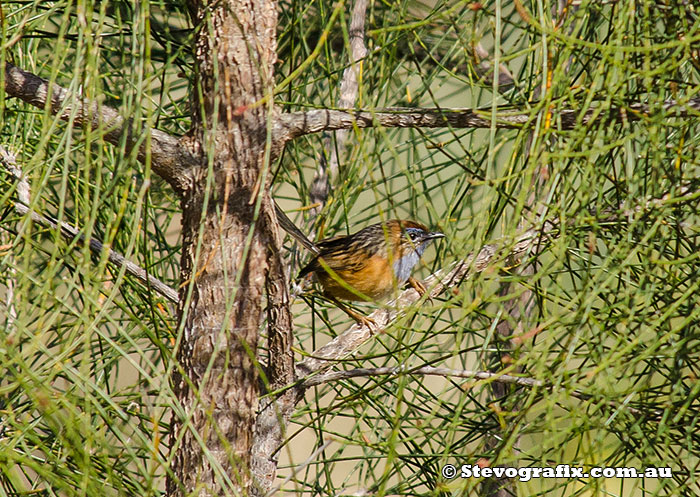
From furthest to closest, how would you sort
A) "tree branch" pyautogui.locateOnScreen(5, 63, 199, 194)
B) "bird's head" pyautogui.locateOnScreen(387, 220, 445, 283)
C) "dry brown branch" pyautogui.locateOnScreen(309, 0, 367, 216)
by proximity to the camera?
"bird's head" pyautogui.locateOnScreen(387, 220, 445, 283)
"dry brown branch" pyautogui.locateOnScreen(309, 0, 367, 216)
"tree branch" pyautogui.locateOnScreen(5, 63, 199, 194)

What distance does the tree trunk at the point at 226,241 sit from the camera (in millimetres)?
1696

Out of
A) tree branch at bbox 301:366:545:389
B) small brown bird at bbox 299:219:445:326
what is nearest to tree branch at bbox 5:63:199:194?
tree branch at bbox 301:366:545:389

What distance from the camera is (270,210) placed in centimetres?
176

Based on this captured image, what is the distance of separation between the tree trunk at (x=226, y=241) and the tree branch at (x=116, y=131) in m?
0.04

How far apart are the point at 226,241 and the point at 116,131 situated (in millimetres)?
371

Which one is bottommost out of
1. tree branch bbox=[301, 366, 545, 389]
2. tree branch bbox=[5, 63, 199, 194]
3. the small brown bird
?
the small brown bird

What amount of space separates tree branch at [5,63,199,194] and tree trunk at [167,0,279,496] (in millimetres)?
36

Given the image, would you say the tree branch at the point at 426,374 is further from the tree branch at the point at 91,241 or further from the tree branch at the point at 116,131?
the tree branch at the point at 116,131

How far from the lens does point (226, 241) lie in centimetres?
176

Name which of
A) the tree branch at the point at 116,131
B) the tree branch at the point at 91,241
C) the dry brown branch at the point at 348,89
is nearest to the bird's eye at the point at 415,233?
the dry brown branch at the point at 348,89

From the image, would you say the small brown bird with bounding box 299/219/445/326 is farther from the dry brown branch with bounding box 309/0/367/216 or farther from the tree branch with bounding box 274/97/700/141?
the tree branch with bounding box 274/97/700/141

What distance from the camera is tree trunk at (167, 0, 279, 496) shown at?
1696mm

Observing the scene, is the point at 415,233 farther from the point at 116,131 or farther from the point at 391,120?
the point at 116,131

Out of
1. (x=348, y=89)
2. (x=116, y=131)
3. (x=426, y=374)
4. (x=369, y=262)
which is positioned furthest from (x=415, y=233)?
(x=116, y=131)
